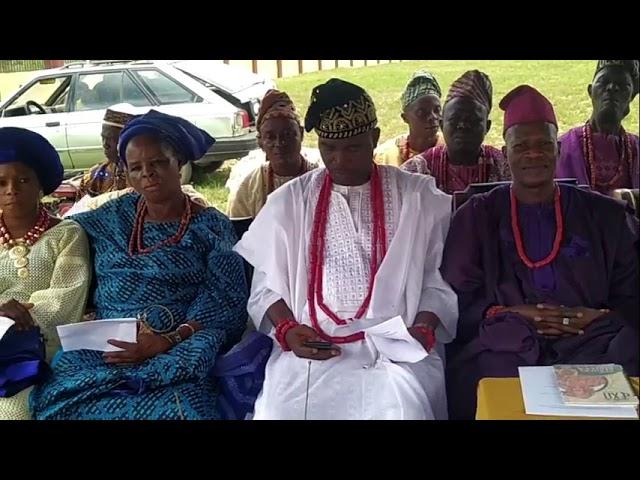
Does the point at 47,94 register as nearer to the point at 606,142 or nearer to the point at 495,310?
the point at 606,142

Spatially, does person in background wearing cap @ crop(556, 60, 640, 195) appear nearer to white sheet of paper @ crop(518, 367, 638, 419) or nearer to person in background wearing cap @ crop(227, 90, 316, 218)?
person in background wearing cap @ crop(227, 90, 316, 218)

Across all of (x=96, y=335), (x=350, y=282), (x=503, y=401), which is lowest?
(x=503, y=401)

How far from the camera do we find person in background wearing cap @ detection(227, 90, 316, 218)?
12.9 ft

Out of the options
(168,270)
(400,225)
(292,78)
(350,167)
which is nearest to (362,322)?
(400,225)

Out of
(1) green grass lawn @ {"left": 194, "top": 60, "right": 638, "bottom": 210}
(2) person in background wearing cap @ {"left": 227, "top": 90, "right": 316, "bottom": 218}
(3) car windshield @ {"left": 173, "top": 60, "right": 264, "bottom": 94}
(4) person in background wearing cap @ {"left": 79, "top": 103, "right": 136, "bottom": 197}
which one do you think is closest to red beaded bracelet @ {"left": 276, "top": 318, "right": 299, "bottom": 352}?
(2) person in background wearing cap @ {"left": 227, "top": 90, "right": 316, "bottom": 218}

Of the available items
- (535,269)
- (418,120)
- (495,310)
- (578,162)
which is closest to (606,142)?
(578,162)

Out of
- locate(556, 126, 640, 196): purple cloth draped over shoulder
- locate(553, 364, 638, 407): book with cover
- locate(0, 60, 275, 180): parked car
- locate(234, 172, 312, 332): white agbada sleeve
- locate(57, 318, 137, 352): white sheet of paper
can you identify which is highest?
locate(0, 60, 275, 180): parked car

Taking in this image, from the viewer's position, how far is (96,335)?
2.93 m

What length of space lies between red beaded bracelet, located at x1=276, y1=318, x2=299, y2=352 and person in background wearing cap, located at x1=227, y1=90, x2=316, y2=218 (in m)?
1.18

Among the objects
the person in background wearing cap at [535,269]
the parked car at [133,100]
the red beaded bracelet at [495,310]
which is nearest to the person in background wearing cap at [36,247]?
the person in background wearing cap at [535,269]

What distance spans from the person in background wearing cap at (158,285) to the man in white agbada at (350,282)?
0.16m

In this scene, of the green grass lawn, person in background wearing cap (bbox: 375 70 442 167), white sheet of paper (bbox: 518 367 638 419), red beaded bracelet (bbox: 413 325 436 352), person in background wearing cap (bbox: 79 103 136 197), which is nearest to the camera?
white sheet of paper (bbox: 518 367 638 419)

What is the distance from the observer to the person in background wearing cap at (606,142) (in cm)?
411

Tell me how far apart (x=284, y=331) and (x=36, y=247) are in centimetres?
109
